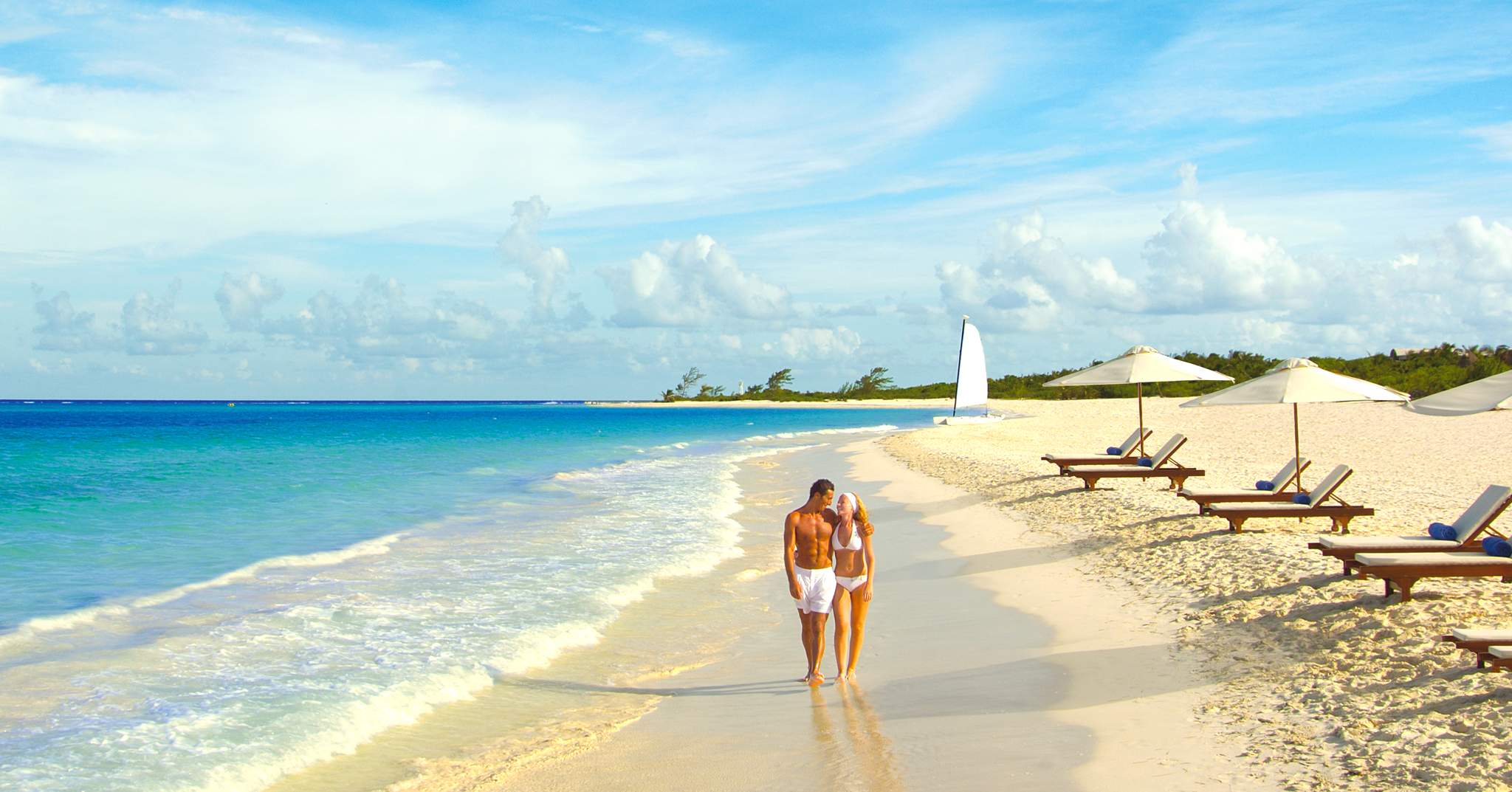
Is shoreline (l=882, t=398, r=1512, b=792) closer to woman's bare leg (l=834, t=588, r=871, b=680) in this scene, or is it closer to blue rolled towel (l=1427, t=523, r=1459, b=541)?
blue rolled towel (l=1427, t=523, r=1459, b=541)

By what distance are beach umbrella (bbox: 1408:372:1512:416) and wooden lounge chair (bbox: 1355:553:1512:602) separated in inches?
40.6

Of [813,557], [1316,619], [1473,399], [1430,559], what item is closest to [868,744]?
[813,557]

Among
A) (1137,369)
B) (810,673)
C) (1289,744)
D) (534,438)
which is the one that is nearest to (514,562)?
(810,673)

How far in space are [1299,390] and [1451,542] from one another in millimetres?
3902

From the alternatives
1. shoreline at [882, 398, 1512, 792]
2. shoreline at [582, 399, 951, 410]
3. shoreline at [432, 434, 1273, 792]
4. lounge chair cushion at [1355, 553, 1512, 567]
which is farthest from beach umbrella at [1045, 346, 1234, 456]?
shoreline at [582, 399, 951, 410]

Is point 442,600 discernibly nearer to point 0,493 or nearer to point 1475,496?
point 1475,496

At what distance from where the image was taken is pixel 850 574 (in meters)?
6.52

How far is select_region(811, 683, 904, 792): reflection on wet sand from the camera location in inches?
190

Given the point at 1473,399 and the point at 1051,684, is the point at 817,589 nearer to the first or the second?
the point at 1051,684

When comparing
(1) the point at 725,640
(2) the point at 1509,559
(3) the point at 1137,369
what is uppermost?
(3) the point at 1137,369

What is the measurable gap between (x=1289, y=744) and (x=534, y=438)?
152 feet

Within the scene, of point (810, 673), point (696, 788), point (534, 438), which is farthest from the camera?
point (534, 438)

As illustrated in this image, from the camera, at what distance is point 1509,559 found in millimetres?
7035

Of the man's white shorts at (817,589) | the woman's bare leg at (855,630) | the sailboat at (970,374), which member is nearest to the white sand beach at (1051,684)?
the woman's bare leg at (855,630)
